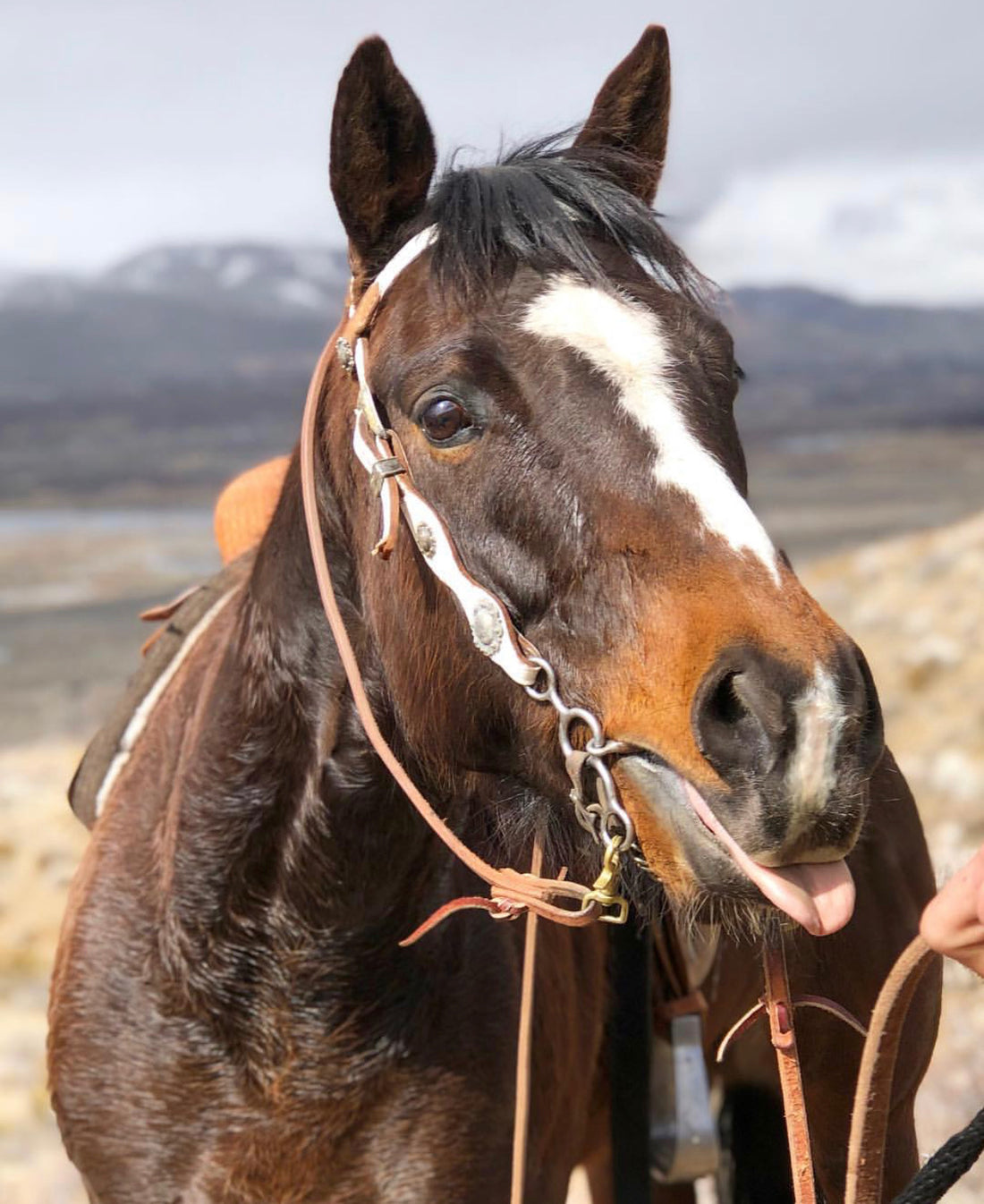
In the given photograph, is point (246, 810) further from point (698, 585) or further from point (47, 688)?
point (47, 688)

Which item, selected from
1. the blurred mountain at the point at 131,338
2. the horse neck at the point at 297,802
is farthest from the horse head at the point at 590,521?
the blurred mountain at the point at 131,338

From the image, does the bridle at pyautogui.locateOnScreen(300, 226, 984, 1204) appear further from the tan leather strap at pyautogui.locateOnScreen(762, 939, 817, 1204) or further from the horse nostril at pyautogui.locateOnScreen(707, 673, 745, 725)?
the horse nostril at pyautogui.locateOnScreen(707, 673, 745, 725)

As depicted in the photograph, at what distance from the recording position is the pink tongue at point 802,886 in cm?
168

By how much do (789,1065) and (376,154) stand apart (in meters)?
1.57

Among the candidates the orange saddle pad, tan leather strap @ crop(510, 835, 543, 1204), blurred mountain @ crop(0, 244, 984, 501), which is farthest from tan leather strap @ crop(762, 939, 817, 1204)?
blurred mountain @ crop(0, 244, 984, 501)

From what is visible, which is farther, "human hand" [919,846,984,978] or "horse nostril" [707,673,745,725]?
"horse nostril" [707,673,745,725]

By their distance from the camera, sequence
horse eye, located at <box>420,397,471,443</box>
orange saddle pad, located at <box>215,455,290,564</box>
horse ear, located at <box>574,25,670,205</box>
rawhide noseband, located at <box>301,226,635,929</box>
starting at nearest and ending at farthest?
1. rawhide noseband, located at <box>301,226,635,929</box>
2. horse eye, located at <box>420,397,471,443</box>
3. horse ear, located at <box>574,25,670,205</box>
4. orange saddle pad, located at <box>215,455,290,564</box>

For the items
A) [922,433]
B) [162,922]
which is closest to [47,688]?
[162,922]

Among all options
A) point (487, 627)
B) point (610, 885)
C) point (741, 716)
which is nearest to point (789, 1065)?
point (610, 885)

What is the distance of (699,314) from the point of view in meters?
2.11

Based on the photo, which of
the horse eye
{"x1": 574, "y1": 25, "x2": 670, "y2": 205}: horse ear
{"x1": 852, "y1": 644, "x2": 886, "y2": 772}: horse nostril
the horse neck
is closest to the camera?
{"x1": 852, "y1": 644, "x2": 886, "y2": 772}: horse nostril

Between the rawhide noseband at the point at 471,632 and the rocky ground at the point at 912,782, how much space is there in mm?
3469

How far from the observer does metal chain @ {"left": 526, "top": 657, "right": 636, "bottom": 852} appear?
184cm

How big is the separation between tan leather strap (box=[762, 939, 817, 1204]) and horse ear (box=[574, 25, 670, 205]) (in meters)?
1.39
